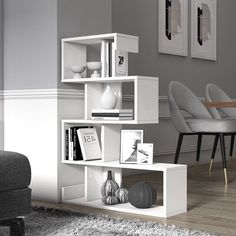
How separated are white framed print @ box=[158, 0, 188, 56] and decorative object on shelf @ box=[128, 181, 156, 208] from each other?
8.11 ft

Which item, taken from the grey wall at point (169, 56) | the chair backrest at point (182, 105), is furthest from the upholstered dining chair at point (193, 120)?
the grey wall at point (169, 56)

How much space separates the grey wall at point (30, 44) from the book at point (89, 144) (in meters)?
0.39

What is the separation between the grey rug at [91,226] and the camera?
270 cm

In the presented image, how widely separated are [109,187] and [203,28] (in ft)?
10.8

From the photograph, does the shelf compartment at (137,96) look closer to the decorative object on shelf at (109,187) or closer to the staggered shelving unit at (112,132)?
the staggered shelving unit at (112,132)

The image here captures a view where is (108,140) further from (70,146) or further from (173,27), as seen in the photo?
(173,27)

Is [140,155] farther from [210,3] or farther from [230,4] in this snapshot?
[230,4]

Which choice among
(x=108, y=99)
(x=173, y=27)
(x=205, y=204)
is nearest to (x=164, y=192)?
(x=205, y=204)

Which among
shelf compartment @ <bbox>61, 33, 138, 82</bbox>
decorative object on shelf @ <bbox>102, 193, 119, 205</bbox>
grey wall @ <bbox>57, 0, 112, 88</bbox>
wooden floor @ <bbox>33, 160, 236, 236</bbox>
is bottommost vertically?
wooden floor @ <bbox>33, 160, 236, 236</bbox>

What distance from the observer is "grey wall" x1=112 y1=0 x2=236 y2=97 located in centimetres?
511

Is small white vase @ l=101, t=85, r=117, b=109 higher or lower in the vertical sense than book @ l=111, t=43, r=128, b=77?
lower

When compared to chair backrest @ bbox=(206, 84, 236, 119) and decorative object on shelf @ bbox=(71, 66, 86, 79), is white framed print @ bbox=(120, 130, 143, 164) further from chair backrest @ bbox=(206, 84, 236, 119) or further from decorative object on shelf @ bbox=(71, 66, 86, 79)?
chair backrest @ bbox=(206, 84, 236, 119)

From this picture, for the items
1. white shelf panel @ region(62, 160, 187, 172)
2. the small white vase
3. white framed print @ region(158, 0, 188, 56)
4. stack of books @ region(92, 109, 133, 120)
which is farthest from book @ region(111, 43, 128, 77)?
white framed print @ region(158, 0, 188, 56)

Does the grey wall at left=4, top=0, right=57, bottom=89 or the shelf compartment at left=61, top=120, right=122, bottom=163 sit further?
the grey wall at left=4, top=0, right=57, bottom=89
